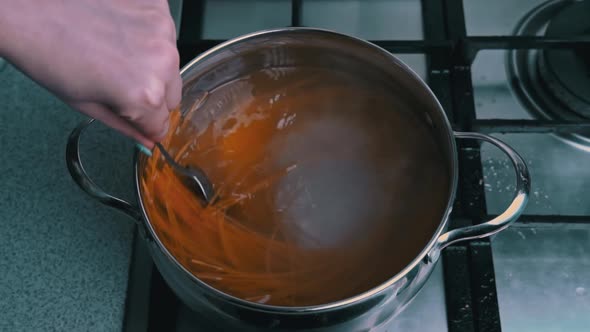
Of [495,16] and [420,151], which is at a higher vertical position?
[495,16]

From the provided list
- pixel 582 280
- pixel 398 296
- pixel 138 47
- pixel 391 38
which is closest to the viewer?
pixel 138 47

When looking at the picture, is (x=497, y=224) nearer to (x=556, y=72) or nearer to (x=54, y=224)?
(x=556, y=72)

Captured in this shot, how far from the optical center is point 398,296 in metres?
0.51

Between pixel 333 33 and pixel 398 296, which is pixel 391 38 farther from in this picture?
pixel 398 296

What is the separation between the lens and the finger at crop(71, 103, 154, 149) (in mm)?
415

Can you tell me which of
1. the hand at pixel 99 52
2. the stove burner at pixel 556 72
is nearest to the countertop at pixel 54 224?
the hand at pixel 99 52

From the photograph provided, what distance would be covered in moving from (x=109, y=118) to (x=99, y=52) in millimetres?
64

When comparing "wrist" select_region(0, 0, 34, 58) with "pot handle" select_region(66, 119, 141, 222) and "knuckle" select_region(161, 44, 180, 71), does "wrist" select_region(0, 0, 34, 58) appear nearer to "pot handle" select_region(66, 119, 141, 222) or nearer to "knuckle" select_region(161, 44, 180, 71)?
"knuckle" select_region(161, 44, 180, 71)

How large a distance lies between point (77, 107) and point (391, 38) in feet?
1.46

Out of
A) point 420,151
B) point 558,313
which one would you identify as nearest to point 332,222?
point 420,151

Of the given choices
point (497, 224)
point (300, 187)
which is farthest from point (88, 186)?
point (497, 224)

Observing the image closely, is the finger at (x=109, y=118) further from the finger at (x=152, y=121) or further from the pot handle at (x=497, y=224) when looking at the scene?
the pot handle at (x=497, y=224)

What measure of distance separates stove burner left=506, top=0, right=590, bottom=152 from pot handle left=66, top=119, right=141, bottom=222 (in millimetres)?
469

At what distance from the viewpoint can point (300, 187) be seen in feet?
2.17
